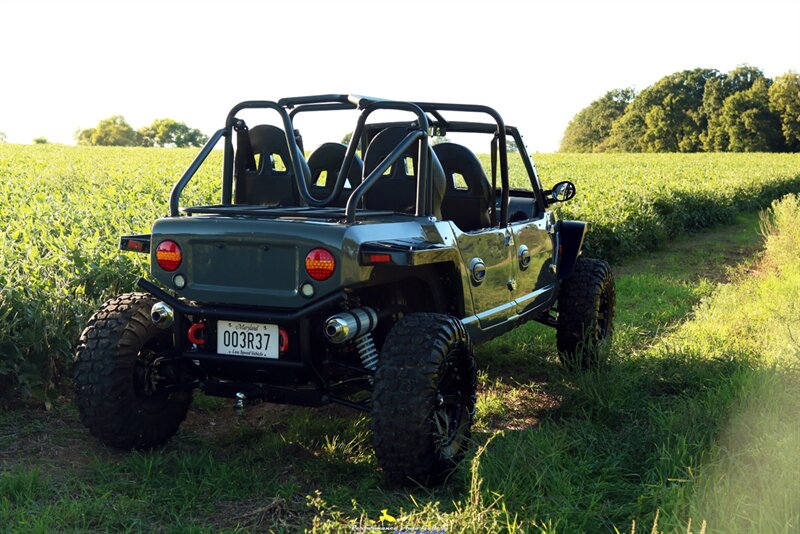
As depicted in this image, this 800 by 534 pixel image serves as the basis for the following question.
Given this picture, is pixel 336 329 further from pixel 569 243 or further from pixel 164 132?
pixel 164 132

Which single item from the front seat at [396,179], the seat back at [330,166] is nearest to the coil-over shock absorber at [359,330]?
the front seat at [396,179]

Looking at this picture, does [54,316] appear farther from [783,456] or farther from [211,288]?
[783,456]

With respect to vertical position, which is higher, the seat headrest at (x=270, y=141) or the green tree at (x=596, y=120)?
the green tree at (x=596, y=120)

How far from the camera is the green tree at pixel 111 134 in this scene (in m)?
103

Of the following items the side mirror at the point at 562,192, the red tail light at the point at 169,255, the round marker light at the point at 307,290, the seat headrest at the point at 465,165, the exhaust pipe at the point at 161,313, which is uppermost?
the seat headrest at the point at 465,165

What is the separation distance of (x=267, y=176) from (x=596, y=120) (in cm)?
10142

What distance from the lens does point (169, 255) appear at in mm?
4344

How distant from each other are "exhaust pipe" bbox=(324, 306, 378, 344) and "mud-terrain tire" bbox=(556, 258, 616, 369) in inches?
103

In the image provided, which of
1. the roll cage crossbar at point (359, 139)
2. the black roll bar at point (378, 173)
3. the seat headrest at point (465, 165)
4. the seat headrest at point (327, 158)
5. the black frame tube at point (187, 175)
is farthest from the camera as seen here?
the seat headrest at point (327, 158)

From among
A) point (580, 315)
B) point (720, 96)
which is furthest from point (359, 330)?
point (720, 96)

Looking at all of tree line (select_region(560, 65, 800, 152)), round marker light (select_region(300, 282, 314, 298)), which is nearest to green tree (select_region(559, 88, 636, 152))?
tree line (select_region(560, 65, 800, 152))

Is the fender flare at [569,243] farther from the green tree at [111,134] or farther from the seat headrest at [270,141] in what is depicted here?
the green tree at [111,134]

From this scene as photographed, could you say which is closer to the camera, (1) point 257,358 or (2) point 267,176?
(1) point 257,358

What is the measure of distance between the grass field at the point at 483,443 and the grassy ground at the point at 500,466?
0.04 feet
